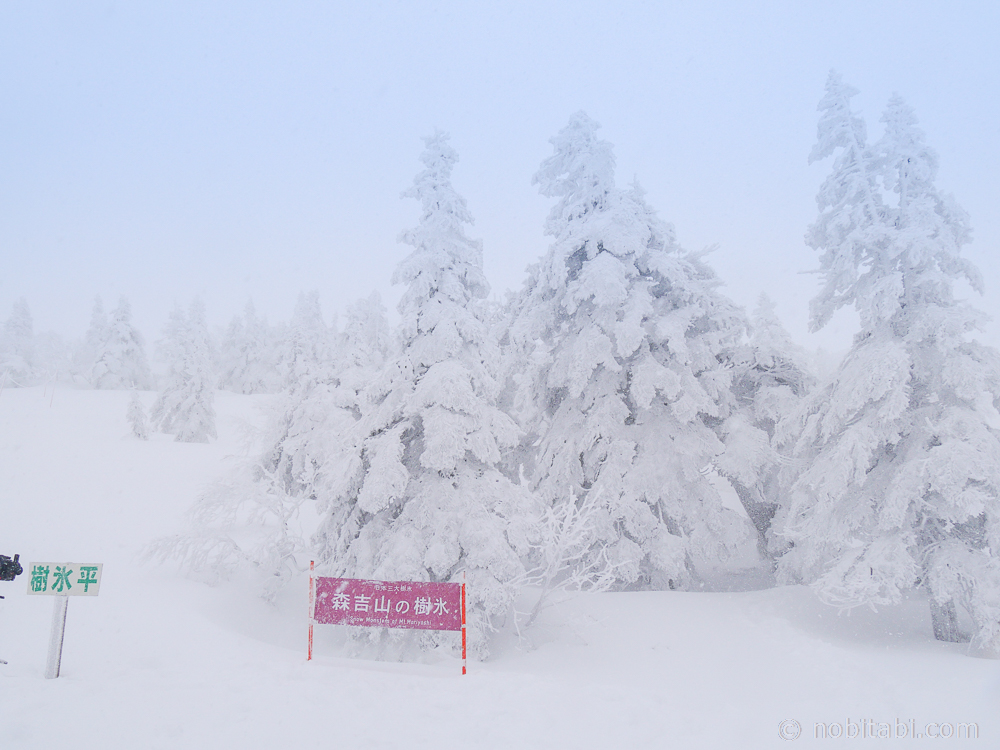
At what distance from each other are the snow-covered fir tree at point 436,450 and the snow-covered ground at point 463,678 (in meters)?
2.01

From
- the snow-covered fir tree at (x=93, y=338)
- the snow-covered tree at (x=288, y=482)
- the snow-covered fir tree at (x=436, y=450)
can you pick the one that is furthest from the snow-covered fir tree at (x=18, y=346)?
the snow-covered fir tree at (x=436, y=450)

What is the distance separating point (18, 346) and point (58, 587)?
228 ft

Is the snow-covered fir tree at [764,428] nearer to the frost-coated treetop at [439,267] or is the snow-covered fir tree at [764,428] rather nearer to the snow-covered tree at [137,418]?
the frost-coated treetop at [439,267]

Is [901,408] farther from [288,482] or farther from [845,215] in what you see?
[288,482]

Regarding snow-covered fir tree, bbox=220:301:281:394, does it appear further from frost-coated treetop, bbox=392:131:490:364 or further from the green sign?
the green sign

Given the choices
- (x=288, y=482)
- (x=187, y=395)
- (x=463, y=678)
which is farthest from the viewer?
(x=187, y=395)

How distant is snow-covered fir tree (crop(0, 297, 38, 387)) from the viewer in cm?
5834

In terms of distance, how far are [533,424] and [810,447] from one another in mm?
7416

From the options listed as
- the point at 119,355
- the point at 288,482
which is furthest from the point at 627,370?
Answer: the point at 119,355

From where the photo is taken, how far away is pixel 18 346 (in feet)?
199

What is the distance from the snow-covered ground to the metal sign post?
0.35 meters

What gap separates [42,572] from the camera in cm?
732

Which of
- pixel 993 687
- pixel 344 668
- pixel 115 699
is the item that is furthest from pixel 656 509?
pixel 115 699

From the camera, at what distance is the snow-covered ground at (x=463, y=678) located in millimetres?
6402
